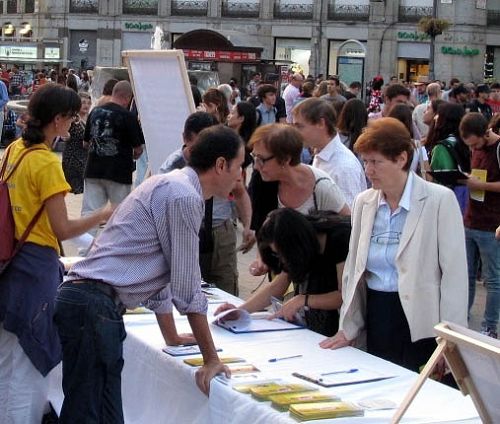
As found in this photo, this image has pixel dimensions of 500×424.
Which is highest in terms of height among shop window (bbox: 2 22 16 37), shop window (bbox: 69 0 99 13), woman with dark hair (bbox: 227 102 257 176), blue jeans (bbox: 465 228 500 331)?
shop window (bbox: 69 0 99 13)

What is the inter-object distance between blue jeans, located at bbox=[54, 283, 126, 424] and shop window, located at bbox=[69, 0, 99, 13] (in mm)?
49505

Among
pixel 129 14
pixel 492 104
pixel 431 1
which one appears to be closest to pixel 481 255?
pixel 492 104

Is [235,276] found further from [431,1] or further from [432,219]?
[431,1]

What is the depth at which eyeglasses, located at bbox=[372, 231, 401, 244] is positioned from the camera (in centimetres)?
454

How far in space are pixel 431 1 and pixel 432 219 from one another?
4269cm

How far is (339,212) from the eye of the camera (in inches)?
219

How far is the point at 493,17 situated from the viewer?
152 ft

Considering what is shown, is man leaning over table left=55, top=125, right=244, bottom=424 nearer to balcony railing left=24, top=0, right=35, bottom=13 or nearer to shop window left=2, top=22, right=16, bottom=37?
balcony railing left=24, top=0, right=35, bottom=13

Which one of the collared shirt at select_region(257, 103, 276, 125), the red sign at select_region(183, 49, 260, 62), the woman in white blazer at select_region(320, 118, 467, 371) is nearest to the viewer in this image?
the woman in white blazer at select_region(320, 118, 467, 371)

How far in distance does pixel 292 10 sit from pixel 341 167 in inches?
1679

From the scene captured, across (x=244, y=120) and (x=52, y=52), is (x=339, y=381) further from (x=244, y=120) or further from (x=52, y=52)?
(x=52, y=52)

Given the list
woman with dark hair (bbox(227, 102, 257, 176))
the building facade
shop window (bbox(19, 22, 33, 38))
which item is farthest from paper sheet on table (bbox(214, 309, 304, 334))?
shop window (bbox(19, 22, 33, 38))

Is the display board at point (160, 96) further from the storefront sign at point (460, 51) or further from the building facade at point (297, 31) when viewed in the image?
the storefront sign at point (460, 51)

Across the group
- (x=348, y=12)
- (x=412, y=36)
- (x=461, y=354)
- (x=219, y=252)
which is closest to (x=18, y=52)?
(x=348, y=12)
